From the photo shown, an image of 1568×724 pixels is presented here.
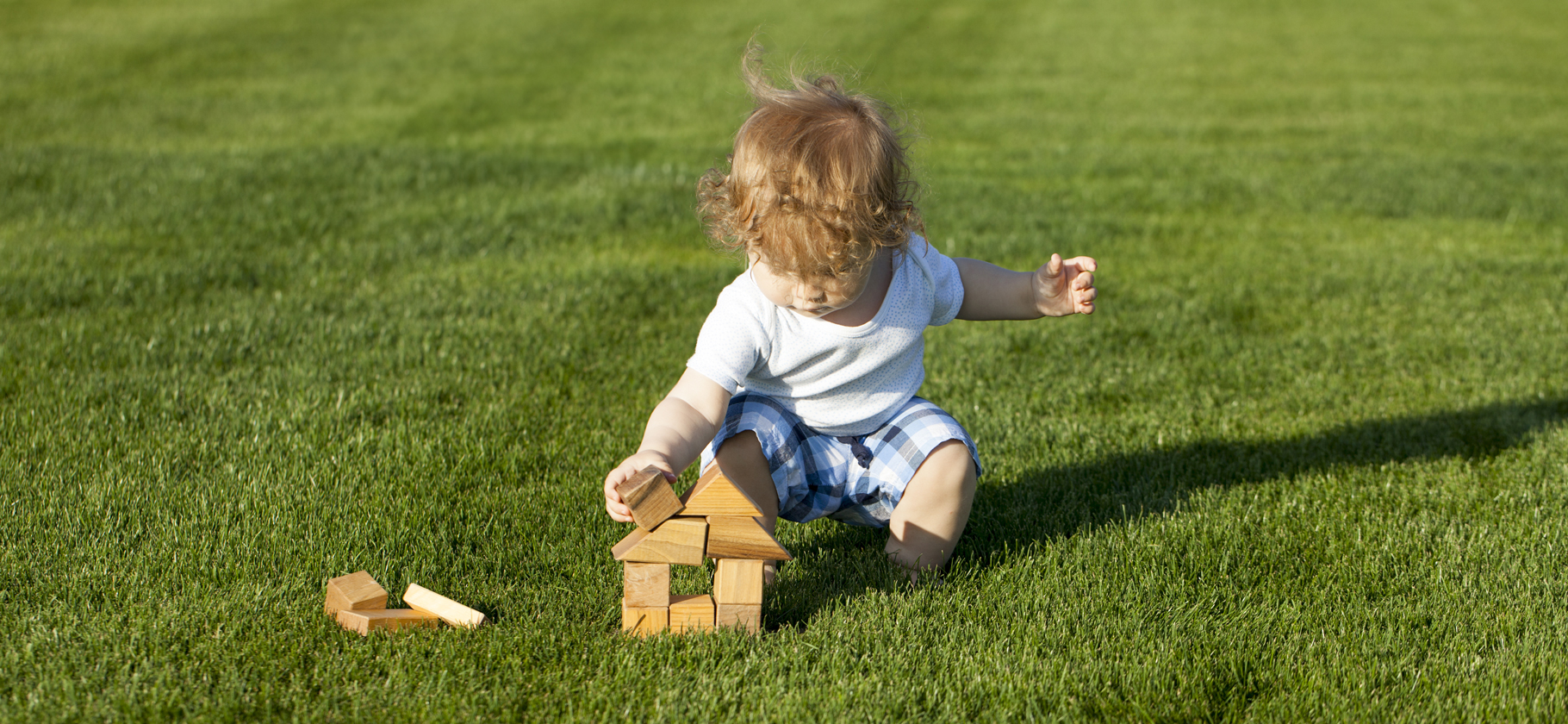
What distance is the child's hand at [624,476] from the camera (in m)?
2.44

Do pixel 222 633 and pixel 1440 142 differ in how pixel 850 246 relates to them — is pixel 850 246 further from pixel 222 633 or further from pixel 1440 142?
pixel 1440 142

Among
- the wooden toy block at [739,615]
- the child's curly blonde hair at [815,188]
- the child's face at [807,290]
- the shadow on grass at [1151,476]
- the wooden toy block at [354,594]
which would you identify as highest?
the child's curly blonde hair at [815,188]

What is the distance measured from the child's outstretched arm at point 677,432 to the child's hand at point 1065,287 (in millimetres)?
893

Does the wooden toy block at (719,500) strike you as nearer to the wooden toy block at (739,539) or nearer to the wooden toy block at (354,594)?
the wooden toy block at (739,539)

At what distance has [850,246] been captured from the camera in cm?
261

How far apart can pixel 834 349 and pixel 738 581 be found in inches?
24.8


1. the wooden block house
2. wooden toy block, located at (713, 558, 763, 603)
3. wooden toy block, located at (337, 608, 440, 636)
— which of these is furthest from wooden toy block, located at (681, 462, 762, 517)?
wooden toy block, located at (337, 608, 440, 636)

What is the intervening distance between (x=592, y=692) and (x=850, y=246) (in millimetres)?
1111

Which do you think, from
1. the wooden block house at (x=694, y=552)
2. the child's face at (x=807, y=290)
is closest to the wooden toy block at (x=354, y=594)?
the wooden block house at (x=694, y=552)

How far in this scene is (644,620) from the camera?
2.64 meters

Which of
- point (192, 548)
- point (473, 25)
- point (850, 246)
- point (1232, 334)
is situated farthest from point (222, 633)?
point (473, 25)

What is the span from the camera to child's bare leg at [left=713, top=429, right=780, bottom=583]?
9.57 feet

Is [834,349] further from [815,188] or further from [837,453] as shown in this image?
[815,188]

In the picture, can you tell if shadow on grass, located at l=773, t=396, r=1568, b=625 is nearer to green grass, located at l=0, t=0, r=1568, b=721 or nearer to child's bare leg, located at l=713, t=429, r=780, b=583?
green grass, located at l=0, t=0, r=1568, b=721
